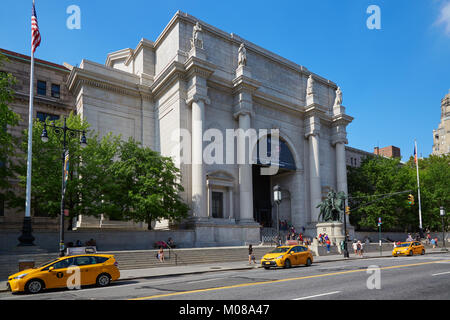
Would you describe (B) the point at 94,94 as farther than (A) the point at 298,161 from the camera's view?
No

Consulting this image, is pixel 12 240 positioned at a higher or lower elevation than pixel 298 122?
lower

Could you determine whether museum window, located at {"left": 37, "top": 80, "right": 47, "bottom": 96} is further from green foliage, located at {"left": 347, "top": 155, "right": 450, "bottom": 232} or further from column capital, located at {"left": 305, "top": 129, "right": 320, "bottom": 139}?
green foliage, located at {"left": 347, "top": 155, "right": 450, "bottom": 232}

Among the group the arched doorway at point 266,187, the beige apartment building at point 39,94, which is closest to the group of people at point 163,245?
the beige apartment building at point 39,94

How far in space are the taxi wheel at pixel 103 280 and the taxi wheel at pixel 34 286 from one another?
2.31m

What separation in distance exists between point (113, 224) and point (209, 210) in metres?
10.3

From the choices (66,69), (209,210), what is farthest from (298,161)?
(66,69)

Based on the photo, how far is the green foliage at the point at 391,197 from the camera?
56.2 meters

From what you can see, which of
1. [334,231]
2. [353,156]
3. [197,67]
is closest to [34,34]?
[197,67]

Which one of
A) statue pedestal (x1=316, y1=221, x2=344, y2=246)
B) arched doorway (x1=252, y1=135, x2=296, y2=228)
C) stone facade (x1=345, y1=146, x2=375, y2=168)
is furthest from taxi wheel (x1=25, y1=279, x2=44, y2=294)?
stone facade (x1=345, y1=146, x2=375, y2=168)

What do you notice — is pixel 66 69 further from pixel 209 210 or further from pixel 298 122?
pixel 298 122

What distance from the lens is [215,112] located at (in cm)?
4462

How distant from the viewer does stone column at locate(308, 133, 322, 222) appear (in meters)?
52.0

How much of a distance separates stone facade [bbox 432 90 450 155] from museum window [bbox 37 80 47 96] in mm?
127183

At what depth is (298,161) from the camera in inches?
2084
